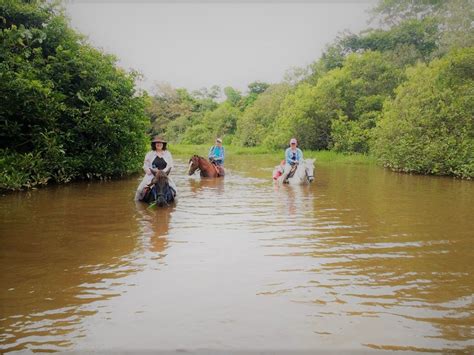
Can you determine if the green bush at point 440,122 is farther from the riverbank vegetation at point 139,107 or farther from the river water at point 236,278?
the river water at point 236,278

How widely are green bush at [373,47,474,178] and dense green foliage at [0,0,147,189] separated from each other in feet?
38.2

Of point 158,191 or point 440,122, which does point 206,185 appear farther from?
point 440,122

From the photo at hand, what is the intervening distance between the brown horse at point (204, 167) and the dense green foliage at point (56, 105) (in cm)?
223

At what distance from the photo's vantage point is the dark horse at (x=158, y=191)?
964 cm

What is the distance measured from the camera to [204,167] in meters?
16.3

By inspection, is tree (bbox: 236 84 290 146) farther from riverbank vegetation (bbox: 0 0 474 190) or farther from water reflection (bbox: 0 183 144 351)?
water reflection (bbox: 0 183 144 351)

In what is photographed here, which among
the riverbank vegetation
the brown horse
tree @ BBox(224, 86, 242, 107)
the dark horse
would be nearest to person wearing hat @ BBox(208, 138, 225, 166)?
the brown horse

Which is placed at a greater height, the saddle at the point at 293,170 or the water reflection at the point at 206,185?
the saddle at the point at 293,170

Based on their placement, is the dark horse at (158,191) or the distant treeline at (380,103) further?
the distant treeline at (380,103)

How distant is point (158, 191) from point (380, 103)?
961 inches

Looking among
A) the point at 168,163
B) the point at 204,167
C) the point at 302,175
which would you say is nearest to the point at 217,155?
the point at 204,167

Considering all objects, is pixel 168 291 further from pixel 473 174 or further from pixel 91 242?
pixel 473 174

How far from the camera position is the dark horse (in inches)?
380

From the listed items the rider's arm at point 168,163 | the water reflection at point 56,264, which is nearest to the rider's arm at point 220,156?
the rider's arm at point 168,163
